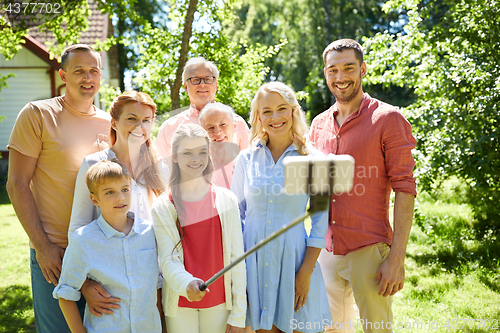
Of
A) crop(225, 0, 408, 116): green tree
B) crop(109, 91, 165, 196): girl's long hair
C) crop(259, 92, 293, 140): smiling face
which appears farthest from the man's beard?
crop(225, 0, 408, 116): green tree

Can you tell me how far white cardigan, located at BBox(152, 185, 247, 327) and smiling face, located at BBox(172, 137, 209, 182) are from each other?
188mm

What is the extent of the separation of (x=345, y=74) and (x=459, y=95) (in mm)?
3415

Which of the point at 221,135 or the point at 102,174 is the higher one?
the point at 221,135

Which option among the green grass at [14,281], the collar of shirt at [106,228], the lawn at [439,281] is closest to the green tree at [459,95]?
the lawn at [439,281]

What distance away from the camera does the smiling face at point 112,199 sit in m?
2.35

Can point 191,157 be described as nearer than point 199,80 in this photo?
Yes

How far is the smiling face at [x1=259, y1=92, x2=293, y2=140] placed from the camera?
2576mm

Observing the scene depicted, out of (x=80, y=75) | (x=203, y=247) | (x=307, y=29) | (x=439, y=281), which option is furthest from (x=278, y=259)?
(x=307, y=29)

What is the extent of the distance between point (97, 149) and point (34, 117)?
17.3 inches

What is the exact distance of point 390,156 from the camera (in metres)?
2.63

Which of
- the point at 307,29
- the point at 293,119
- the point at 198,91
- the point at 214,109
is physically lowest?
the point at 293,119

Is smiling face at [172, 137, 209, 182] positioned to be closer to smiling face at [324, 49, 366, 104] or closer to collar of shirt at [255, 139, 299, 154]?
collar of shirt at [255, 139, 299, 154]

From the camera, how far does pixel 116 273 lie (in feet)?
7.57

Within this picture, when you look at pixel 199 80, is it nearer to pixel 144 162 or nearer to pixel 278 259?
pixel 144 162
